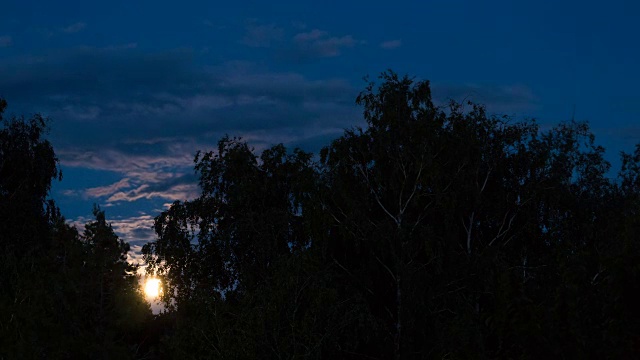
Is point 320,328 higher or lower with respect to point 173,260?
lower

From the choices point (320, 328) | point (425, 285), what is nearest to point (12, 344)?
point (320, 328)

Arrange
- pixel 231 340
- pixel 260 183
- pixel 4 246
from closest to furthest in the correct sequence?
pixel 231 340
pixel 260 183
pixel 4 246

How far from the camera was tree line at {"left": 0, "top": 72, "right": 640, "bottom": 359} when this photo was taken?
63.4 feet

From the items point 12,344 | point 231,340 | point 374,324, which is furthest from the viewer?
point 374,324

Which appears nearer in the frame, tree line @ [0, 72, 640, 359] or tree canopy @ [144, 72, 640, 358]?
tree line @ [0, 72, 640, 359]

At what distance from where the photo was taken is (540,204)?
3225 centimetres

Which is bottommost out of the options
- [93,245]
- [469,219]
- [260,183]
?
[93,245]

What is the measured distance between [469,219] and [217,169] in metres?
11.8

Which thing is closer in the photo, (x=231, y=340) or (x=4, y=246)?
(x=231, y=340)

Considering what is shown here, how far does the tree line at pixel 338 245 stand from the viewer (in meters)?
19.3

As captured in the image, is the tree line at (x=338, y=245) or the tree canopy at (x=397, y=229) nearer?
the tree line at (x=338, y=245)

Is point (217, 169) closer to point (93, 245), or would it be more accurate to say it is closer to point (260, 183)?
point (260, 183)

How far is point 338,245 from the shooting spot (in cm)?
3094

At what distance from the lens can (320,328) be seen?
24.1 meters
